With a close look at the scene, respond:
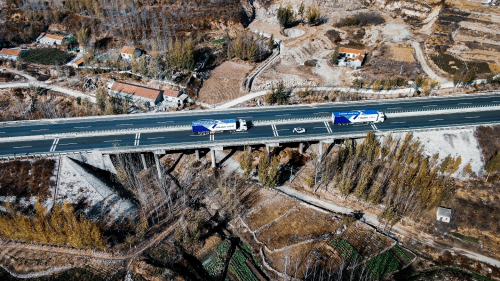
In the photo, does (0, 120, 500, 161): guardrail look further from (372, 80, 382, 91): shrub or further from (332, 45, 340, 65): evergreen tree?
(332, 45, 340, 65): evergreen tree

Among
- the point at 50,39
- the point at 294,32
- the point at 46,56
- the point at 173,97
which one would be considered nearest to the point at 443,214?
the point at 173,97

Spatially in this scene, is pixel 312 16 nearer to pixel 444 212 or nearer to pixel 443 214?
pixel 444 212

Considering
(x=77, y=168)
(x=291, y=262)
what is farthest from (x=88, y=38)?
(x=291, y=262)

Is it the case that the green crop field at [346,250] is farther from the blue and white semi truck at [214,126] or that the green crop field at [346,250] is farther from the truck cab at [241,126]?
the blue and white semi truck at [214,126]

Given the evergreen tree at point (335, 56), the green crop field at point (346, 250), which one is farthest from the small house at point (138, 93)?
the green crop field at point (346, 250)

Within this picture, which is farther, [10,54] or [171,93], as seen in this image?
[10,54]

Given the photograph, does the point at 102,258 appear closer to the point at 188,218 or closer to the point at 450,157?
the point at 188,218
